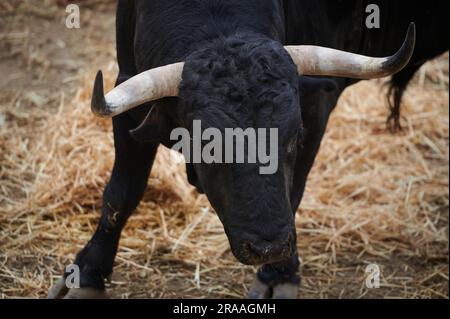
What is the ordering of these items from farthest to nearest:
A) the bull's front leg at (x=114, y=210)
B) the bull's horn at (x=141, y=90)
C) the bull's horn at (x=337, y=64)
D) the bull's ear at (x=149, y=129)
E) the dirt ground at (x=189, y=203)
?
the dirt ground at (x=189, y=203) → the bull's front leg at (x=114, y=210) → the bull's ear at (x=149, y=129) → the bull's horn at (x=337, y=64) → the bull's horn at (x=141, y=90)

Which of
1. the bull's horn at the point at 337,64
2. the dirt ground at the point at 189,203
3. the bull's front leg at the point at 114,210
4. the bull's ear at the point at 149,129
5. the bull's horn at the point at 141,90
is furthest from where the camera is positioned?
the dirt ground at the point at 189,203

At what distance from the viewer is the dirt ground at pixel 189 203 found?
4.88 m

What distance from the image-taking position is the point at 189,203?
5.45m

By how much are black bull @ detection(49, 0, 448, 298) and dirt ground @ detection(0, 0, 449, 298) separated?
43 centimetres

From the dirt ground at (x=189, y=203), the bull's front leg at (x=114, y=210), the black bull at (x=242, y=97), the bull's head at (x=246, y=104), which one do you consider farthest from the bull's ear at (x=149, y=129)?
the dirt ground at (x=189, y=203)

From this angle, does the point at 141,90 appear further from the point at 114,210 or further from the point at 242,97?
the point at 114,210

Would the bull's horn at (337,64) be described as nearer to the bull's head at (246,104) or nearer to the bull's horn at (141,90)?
the bull's head at (246,104)

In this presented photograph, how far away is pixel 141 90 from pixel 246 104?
412 mm

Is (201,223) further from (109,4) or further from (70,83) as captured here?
(109,4)

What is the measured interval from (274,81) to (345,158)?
3.24 meters

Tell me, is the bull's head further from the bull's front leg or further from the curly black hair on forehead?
the bull's front leg

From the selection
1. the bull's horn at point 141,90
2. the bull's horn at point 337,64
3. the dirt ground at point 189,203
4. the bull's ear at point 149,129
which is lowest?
the dirt ground at point 189,203

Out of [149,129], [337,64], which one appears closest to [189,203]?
[149,129]

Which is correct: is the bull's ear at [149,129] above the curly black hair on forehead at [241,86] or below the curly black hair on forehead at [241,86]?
below
